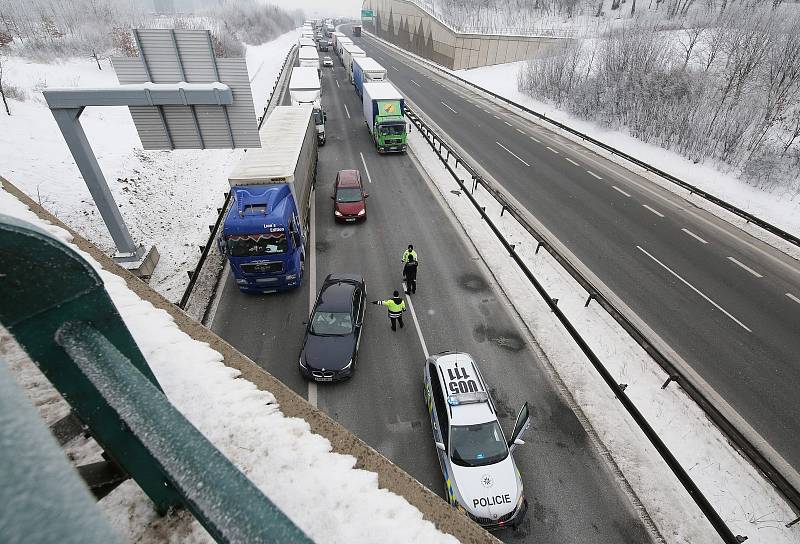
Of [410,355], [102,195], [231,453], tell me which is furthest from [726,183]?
[102,195]

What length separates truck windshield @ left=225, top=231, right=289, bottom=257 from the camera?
11.9m

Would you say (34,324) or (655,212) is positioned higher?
(34,324)

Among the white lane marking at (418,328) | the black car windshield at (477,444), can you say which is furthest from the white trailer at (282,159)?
the black car windshield at (477,444)

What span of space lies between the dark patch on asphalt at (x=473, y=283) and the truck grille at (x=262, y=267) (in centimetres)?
644

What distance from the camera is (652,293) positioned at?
45.5 feet

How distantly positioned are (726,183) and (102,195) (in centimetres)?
3070

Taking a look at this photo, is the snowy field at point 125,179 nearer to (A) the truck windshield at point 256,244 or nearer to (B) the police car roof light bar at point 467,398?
(A) the truck windshield at point 256,244

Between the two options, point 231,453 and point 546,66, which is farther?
point 546,66

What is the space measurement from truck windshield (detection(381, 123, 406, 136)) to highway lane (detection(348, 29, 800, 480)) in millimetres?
4773

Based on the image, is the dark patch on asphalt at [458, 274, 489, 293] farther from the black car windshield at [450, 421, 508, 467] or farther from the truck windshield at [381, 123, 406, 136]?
the truck windshield at [381, 123, 406, 136]

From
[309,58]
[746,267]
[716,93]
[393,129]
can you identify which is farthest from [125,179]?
[716,93]

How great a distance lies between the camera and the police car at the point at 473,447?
739cm

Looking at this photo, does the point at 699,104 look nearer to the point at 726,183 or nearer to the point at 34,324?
the point at 726,183

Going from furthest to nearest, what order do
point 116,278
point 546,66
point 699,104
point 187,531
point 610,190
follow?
point 546,66 < point 699,104 < point 610,190 < point 116,278 < point 187,531
